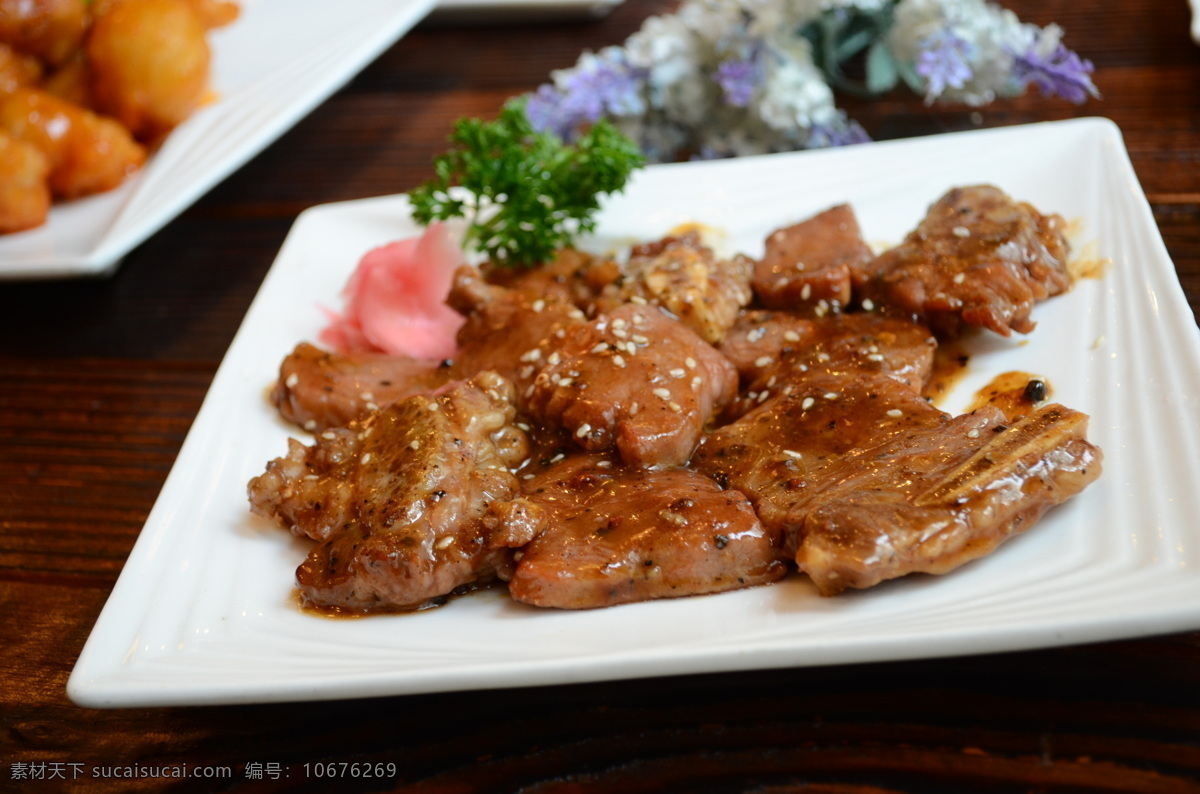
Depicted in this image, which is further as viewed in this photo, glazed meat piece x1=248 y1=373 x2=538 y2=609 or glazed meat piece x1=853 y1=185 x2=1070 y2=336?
glazed meat piece x1=853 y1=185 x2=1070 y2=336

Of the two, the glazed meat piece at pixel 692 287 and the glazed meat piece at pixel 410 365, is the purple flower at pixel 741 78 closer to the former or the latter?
the glazed meat piece at pixel 692 287

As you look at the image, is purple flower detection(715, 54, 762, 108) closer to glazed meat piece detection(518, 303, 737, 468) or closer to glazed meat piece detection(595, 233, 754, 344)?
glazed meat piece detection(595, 233, 754, 344)

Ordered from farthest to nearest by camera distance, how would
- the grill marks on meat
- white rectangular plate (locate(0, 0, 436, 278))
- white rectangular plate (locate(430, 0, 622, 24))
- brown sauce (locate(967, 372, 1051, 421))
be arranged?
white rectangular plate (locate(430, 0, 622, 24))
white rectangular plate (locate(0, 0, 436, 278))
brown sauce (locate(967, 372, 1051, 421))
the grill marks on meat

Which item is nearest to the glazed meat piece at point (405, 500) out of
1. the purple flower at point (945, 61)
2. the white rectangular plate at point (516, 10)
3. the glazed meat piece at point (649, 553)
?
the glazed meat piece at point (649, 553)

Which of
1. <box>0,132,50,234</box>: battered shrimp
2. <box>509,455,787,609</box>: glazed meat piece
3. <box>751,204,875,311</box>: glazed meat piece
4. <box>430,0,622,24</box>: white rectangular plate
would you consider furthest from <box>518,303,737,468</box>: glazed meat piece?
<box>430,0,622,24</box>: white rectangular plate

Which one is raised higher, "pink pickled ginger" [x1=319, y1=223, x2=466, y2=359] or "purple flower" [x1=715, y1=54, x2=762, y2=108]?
"purple flower" [x1=715, y1=54, x2=762, y2=108]

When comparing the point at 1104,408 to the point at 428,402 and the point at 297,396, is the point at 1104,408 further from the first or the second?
the point at 297,396
